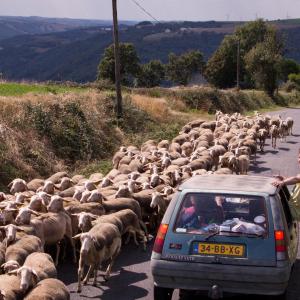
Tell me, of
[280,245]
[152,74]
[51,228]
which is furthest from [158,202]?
[152,74]

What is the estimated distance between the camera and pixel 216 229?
7.76 m

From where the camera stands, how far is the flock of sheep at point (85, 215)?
8688 mm

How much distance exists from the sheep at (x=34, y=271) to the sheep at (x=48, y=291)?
0.48 feet

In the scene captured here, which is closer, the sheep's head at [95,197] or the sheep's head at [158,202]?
the sheep's head at [95,197]

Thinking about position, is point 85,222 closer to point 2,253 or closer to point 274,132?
point 2,253

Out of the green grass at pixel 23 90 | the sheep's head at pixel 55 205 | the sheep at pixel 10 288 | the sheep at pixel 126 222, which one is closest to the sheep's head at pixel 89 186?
the sheep at pixel 126 222

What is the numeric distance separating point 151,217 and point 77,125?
449 inches

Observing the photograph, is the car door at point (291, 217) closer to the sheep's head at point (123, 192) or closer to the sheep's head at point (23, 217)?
the sheep's head at point (23, 217)

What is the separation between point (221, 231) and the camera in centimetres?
772

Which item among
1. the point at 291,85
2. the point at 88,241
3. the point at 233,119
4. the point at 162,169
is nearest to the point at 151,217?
the point at 88,241

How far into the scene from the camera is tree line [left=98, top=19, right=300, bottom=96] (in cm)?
6738

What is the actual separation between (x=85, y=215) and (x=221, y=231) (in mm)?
3926

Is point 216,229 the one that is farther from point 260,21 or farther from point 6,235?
point 260,21

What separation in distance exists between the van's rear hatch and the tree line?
54.1 m
